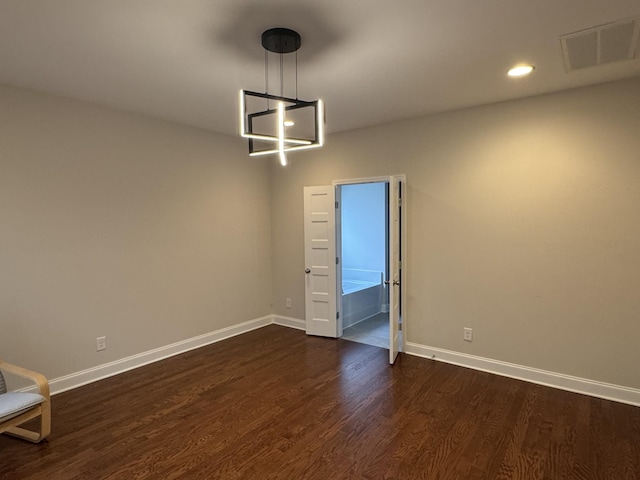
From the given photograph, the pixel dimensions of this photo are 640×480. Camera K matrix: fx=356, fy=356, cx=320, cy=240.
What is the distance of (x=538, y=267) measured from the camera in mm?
3502

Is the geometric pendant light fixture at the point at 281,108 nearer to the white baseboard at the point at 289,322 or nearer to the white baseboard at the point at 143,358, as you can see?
the white baseboard at the point at 143,358

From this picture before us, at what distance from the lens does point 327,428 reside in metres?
2.78

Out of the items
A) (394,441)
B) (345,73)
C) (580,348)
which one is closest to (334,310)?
(394,441)

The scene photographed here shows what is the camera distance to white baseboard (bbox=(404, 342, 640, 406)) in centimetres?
316

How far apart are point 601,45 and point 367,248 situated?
4.66 metres

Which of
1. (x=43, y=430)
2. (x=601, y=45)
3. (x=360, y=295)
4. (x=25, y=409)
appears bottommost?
(x=43, y=430)

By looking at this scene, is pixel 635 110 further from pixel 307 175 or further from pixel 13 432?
pixel 13 432

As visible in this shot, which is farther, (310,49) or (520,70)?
(520,70)

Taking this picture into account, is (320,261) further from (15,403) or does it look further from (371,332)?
(15,403)

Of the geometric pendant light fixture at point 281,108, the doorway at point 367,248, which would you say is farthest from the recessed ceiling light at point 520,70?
the doorway at point 367,248

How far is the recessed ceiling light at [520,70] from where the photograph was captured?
2809mm

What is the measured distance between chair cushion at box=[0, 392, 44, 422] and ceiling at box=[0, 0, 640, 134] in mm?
2416

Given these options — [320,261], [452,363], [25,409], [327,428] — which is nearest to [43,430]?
[25,409]

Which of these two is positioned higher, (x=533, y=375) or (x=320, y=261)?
(x=320, y=261)
